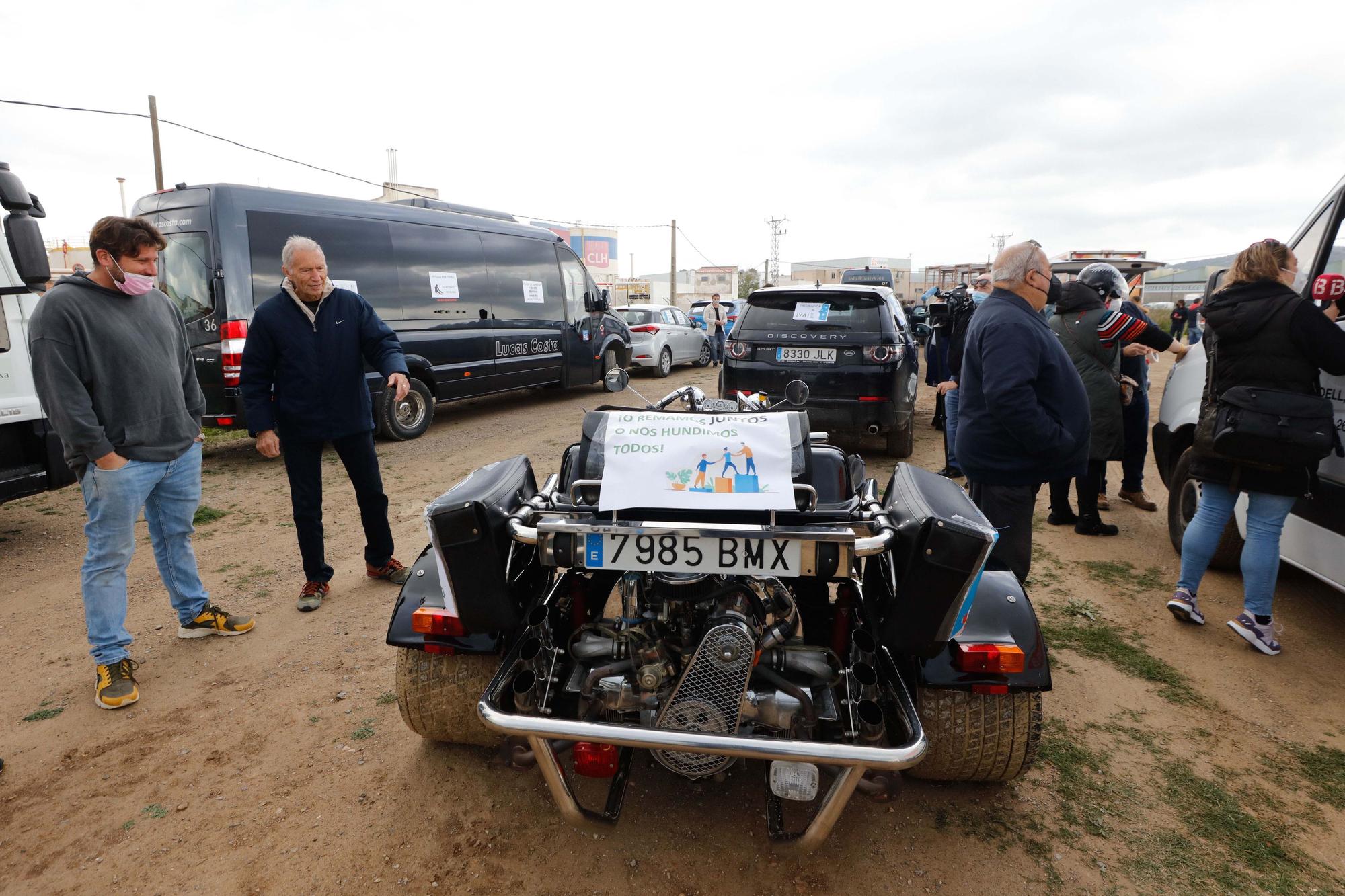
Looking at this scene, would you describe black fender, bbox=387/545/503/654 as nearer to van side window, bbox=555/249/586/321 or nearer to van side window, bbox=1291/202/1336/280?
van side window, bbox=1291/202/1336/280

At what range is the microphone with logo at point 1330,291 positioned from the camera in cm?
321

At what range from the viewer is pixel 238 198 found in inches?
261

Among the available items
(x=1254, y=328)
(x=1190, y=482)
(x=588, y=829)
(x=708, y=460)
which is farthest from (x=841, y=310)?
(x=588, y=829)

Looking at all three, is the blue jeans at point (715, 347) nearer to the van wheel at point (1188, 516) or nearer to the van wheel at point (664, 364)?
the van wheel at point (664, 364)

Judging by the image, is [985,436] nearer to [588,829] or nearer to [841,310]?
[588,829]

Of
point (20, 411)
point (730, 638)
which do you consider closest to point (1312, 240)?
point (730, 638)

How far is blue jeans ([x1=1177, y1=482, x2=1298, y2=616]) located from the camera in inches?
128

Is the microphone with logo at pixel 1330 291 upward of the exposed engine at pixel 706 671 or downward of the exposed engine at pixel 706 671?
upward

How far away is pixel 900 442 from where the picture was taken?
7051 mm

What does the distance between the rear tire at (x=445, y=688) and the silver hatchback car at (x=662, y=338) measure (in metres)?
11.4

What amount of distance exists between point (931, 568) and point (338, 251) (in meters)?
7.44

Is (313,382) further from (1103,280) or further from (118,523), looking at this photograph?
(1103,280)

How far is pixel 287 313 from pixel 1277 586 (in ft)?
18.8

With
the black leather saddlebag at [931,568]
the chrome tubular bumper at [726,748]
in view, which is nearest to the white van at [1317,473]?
the black leather saddlebag at [931,568]
